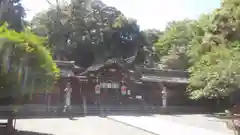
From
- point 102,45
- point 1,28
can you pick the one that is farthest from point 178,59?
point 1,28

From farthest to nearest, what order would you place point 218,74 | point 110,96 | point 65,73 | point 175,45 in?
point 175,45, point 110,96, point 65,73, point 218,74

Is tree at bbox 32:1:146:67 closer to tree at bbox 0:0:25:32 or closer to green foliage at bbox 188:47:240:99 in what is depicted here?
tree at bbox 0:0:25:32

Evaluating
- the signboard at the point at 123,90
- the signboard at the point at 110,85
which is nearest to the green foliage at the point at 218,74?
the signboard at the point at 123,90

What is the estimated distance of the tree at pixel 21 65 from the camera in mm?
8016

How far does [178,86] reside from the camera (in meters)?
26.1

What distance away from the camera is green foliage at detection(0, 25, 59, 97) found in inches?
315

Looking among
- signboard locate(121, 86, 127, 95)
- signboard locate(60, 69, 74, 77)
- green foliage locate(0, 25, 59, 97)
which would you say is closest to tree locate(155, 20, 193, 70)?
signboard locate(121, 86, 127, 95)

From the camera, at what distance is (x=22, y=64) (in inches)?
328

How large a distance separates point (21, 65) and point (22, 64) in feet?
0.16

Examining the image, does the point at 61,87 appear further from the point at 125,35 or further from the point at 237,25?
the point at 125,35

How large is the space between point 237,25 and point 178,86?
9259mm

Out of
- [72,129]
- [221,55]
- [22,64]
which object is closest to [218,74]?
[221,55]

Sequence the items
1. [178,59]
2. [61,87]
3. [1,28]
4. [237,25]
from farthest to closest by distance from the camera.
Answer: [178,59], [61,87], [237,25], [1,28]

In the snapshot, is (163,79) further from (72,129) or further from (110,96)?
(72,129)
